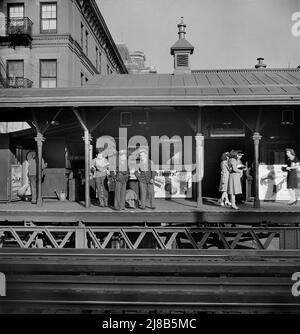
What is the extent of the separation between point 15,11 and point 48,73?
4621mm

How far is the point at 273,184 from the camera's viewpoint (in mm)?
10820

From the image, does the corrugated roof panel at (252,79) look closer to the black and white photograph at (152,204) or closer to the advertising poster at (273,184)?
the black and white photograph at (152,204)

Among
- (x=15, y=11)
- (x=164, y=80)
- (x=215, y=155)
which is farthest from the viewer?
(x=15, y=11)

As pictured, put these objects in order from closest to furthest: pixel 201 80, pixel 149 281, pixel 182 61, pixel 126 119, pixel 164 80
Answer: pixel 149 281 → pixel 126 119 → pixel 201 80 → pixel 164 80 → pixel 182 61

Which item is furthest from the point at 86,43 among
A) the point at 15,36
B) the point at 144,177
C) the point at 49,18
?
the point at 144,177

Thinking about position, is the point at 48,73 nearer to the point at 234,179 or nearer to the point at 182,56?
the point at 182,56

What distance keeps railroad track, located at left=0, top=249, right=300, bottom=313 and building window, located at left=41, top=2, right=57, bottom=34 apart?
19.1m

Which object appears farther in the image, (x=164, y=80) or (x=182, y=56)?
(x=182, y=56)

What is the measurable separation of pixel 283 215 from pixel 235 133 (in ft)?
14.3

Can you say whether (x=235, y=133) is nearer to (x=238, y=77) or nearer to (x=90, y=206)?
(x=238, y=77)

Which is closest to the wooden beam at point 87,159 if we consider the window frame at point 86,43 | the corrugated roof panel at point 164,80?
the corrugated roof panel at point 164,80

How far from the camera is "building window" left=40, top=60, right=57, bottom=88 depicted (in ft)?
74.2

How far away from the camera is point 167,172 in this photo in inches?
455
